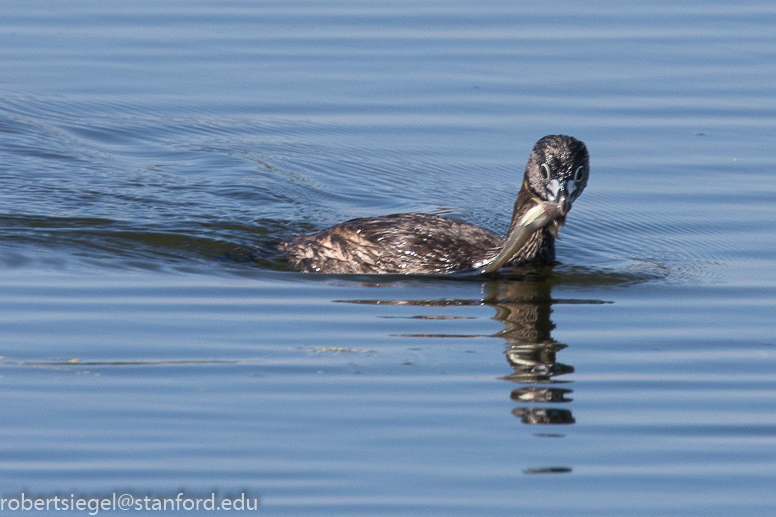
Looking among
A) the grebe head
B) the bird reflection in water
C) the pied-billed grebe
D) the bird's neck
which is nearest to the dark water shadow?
the bird reflection in water

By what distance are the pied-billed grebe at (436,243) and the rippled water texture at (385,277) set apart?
23cm

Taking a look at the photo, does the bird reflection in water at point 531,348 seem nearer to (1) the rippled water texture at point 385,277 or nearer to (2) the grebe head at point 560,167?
(1) the rippled water texture at point 385,277

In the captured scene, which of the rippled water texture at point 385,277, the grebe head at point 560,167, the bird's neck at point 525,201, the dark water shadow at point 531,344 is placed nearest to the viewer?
the rippled water texture at point 385,277

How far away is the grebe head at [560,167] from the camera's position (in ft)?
30.2

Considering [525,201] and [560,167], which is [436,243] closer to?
[525,201]

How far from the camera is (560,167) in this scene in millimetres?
9242

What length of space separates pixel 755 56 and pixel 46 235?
9.68 meters

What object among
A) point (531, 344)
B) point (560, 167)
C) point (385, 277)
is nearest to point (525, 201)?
point (560, 167)

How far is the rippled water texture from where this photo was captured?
6266 mm

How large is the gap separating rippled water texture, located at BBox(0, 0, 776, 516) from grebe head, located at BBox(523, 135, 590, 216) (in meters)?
0.82

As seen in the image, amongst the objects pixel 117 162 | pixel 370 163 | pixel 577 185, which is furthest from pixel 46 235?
pixel 577 185

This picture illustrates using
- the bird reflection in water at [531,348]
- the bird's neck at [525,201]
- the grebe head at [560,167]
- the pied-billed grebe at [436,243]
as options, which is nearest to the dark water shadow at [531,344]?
the bird reflection in water at [531,348]

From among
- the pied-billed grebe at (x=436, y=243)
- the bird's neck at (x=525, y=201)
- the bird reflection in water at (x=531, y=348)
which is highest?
the bird's neck at (x=525, y=201)

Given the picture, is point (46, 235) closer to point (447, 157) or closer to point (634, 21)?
point (447, 157)
